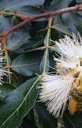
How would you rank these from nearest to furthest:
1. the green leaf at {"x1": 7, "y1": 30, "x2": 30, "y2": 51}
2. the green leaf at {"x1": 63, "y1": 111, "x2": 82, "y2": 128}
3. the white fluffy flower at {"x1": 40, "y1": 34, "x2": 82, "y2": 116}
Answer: the white fluffy flower at {"x1": 40, "y1": 34, "x2": 82, "y2": 116}
the green leaf at {"x1": 63, "y1": 111, "x2": 82, "y2": 128}
the green leaf at {"x1": 7, "y1": 30, "x2": 30, "y2": 51}

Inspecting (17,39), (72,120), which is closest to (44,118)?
(72,120)

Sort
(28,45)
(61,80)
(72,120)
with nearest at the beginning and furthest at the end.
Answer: (61,80)
(72,120)
(28,45)

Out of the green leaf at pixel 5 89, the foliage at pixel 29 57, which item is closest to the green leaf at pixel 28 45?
the foliage at pixel 29 57

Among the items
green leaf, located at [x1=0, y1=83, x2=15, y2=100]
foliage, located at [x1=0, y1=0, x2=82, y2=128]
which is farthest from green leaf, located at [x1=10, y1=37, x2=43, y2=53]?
green leaf, located at [x1=0, y1=83, x2=15, y2=100]

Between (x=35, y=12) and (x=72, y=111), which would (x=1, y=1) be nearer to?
(x=35, y=12)

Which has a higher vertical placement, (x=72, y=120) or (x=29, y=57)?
(x=29, y=57)

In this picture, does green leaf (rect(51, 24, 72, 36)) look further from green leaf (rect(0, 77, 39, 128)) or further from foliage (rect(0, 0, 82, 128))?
green leaf (rect(0, 77, 39, 128))

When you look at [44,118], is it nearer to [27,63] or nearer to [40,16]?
[27,63]

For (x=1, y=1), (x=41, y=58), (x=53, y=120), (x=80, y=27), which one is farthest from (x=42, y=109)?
(x=1, y=1)

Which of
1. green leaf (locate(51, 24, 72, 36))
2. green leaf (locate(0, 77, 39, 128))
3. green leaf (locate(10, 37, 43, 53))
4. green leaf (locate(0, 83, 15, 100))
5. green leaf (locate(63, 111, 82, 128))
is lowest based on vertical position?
green leaf (locate(63, 111, 82, 128))
